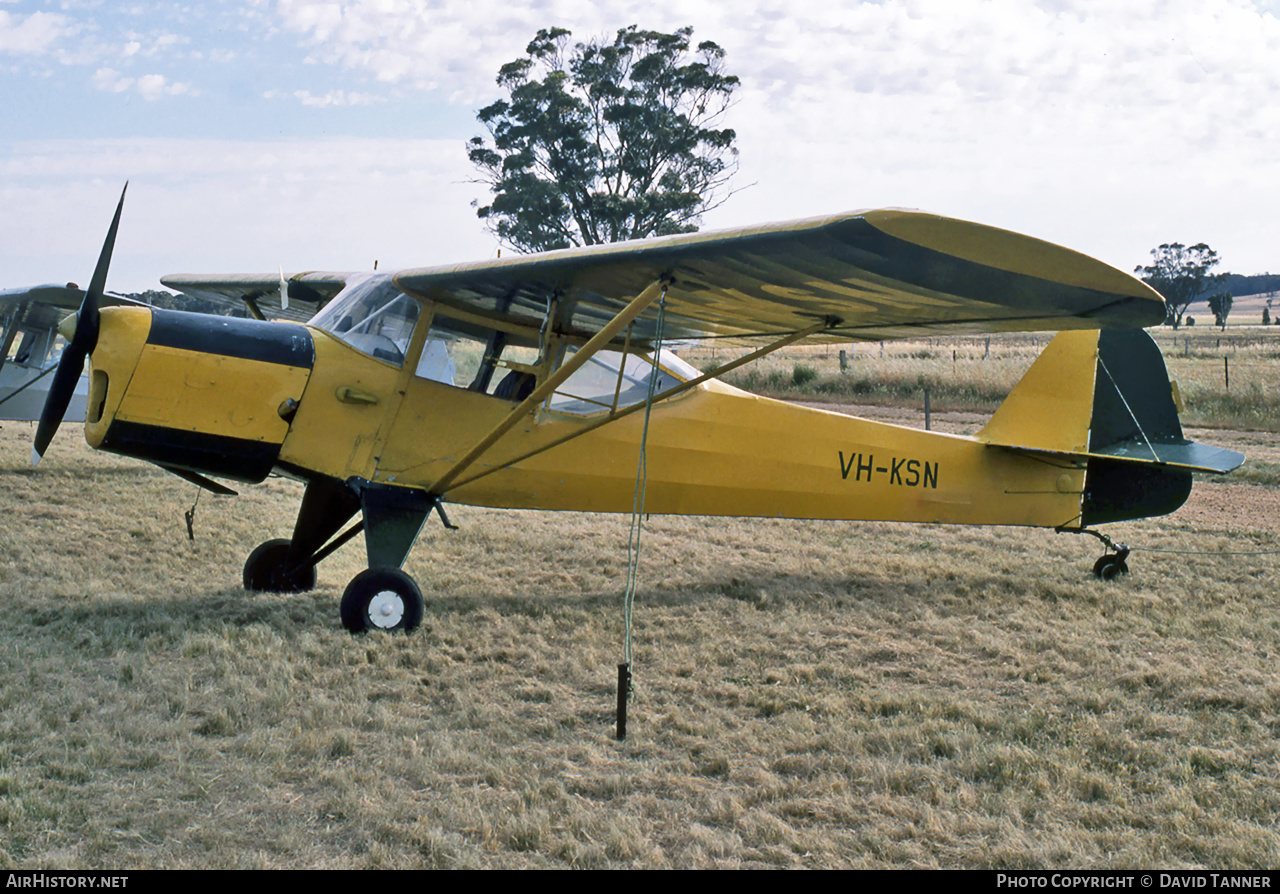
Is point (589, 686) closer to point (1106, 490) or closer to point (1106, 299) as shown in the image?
point (1106, 299)

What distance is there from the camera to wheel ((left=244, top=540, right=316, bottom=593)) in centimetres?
641

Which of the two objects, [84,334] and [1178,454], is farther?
[1178,454]

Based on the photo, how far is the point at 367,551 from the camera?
5.82 m

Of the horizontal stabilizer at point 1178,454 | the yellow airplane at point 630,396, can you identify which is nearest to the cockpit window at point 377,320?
the yellow airplane at point 630,396

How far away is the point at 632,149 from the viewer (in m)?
35.2

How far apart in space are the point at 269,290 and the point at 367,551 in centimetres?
465

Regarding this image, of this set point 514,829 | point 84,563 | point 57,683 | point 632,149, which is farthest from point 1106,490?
point 632,149

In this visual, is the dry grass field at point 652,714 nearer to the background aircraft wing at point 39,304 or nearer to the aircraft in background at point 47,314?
the aircraft in background at point 47,314

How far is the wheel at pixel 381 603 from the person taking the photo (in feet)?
17.6

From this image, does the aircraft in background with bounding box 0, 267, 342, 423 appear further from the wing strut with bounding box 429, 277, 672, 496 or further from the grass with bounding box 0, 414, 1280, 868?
the wing strut with bounding box 429, 277, 672, 496

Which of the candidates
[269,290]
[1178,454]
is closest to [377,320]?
[269,290]

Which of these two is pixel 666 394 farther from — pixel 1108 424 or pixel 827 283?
pixel 1108 424

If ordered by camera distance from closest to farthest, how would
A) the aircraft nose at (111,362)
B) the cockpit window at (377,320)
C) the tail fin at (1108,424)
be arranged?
1. the aircraft nose at (111,362)
2. the cockpit window at (377,320)
3. the tail fin at (1108,424)

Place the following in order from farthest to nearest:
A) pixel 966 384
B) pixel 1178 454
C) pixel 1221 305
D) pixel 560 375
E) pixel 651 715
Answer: pixel 1221 305
pixel 966 384
pixel 1178 454
pixel 560 375
pixel 651 715
